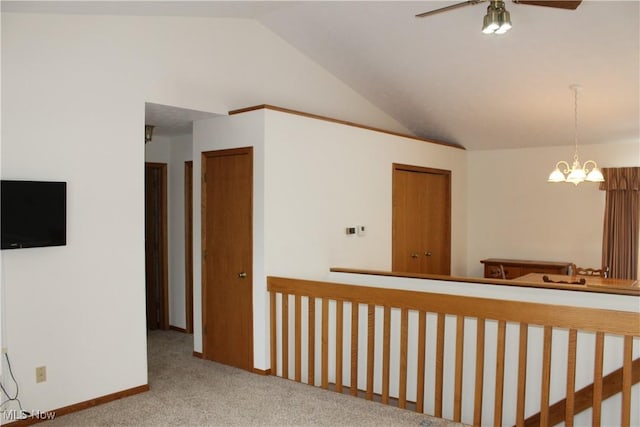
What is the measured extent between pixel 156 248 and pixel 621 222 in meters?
5.38

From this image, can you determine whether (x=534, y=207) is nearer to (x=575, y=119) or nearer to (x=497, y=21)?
(x=575, y=119)

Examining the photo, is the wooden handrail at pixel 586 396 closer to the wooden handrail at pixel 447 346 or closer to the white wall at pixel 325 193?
the wooden handrail at pixel 447 346

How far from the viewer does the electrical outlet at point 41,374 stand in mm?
3445

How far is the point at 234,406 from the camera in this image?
371 centimetres

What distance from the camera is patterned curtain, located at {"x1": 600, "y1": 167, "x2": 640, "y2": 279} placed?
614 cm

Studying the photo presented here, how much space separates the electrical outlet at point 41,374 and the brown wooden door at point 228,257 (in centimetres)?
155

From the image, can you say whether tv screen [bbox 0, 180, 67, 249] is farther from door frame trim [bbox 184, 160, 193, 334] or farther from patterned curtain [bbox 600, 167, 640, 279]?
patterned curtain [bbox 600, 167, 640, 279]

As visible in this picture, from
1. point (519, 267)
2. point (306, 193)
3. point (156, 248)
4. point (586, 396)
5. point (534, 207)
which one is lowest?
point (586, 396)

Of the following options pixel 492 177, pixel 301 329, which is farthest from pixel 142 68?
pixel 492 177

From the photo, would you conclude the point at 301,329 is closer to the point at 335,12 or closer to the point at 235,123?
the point at 235,123

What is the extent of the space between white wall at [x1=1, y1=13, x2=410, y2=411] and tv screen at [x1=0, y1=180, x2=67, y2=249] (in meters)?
0.09

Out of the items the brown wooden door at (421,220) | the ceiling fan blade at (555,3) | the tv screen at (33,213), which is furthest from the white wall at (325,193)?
the ceiling fan blade at (555,3)

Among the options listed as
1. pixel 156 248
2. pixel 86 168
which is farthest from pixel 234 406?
pixel 156 248

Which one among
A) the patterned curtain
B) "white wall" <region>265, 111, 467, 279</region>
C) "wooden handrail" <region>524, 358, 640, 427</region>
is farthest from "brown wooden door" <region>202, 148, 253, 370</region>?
the patterned curtain
